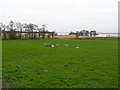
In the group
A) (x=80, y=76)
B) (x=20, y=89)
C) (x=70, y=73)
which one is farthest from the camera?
(x=70, y=73)

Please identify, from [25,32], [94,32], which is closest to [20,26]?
[25,32]

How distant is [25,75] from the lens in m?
8.72

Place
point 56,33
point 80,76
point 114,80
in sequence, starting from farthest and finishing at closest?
point 56,33
point 80,76
point 114,80

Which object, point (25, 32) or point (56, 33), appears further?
point (56, 33)

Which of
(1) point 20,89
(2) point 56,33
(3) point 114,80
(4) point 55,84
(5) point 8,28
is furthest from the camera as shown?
(2) point 56,33

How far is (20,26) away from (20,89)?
7038 centimetres

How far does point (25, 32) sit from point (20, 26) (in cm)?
397

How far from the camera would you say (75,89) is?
663cm

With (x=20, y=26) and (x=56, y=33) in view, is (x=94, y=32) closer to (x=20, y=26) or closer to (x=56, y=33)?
(x=56, y=33)

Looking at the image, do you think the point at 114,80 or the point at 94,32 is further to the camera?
the point at 94,32

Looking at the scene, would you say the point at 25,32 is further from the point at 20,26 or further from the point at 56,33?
the point at 56,33

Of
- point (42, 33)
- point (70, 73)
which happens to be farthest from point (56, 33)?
point (70, 73)

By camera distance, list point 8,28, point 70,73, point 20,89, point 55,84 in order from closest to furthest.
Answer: point 20,89
point 55,84
point 70,73
point 8,28

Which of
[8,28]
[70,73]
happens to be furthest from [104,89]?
[8,28]
